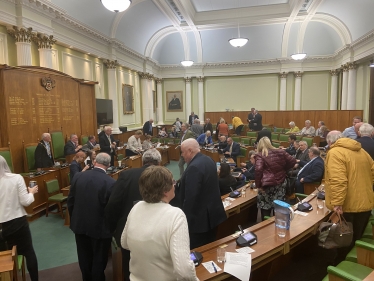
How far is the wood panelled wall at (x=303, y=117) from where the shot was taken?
1458cm

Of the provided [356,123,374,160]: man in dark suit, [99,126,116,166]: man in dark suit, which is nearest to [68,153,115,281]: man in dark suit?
[356,123,374,160]: man in dark suit

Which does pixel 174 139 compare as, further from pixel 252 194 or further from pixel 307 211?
pixel 307 211

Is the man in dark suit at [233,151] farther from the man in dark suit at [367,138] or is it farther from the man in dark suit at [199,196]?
the man in dark suit at [199,196]

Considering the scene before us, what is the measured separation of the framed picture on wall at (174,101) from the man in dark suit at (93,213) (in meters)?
15.7

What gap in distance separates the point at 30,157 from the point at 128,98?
23.6 feet

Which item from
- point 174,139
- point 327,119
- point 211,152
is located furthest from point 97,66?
point 327,119

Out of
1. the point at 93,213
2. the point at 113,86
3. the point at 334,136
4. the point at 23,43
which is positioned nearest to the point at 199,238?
the point at 93,213

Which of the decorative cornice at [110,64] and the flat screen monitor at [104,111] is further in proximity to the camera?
the decorative cornice at [110,64]

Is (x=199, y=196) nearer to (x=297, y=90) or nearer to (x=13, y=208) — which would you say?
(x=13, y=208)

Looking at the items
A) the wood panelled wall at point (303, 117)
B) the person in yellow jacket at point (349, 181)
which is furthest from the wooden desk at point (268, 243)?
the wood panelled wall at point (303, 117)

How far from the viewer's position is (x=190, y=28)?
15.7 metres

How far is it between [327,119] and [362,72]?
9.36 ft

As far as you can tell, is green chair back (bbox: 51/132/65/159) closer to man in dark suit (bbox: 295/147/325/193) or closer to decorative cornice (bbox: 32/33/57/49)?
decorative cornice (bbox: 32/33/57/49)

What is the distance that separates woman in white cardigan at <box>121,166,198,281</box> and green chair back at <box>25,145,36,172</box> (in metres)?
6.60
